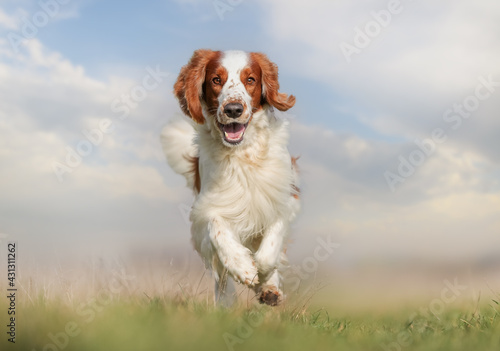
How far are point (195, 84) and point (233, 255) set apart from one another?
64.0 inches

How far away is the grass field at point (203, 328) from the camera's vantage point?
360cm

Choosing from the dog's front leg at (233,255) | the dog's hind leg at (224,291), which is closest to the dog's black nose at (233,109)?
the dog's front leg at (233,255)

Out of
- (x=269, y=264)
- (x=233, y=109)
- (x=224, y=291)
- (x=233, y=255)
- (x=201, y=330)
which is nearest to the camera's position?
(x=201, y=330)

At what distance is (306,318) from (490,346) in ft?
5.22

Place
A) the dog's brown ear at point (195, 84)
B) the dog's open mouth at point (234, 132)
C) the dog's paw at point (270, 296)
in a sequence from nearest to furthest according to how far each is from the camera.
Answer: the dog's open mouth at point (234, 132), the dog's paw at point (270, 296), the dog's brown ear at point (195, 84)

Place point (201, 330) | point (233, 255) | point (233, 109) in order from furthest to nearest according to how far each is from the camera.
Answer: point (233, 255) < point (233, 109) < point (201, 330)

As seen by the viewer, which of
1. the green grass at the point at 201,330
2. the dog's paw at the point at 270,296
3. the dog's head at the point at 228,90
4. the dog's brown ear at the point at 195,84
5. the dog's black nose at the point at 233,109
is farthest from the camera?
the dog's brown ear at the point at 195,84

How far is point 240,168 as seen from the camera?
567 cm

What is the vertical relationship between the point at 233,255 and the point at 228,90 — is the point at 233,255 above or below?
below

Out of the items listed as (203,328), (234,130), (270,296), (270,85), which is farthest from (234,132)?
(203,328)

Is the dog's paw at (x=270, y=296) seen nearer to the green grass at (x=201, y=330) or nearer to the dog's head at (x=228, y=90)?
the green grass at (x=201, y=330)

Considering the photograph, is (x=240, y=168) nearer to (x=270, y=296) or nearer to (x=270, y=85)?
(x=270, y=85)

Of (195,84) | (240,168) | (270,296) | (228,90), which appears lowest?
(270,296)

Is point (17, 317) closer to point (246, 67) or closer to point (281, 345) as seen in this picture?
point (281, 345)
